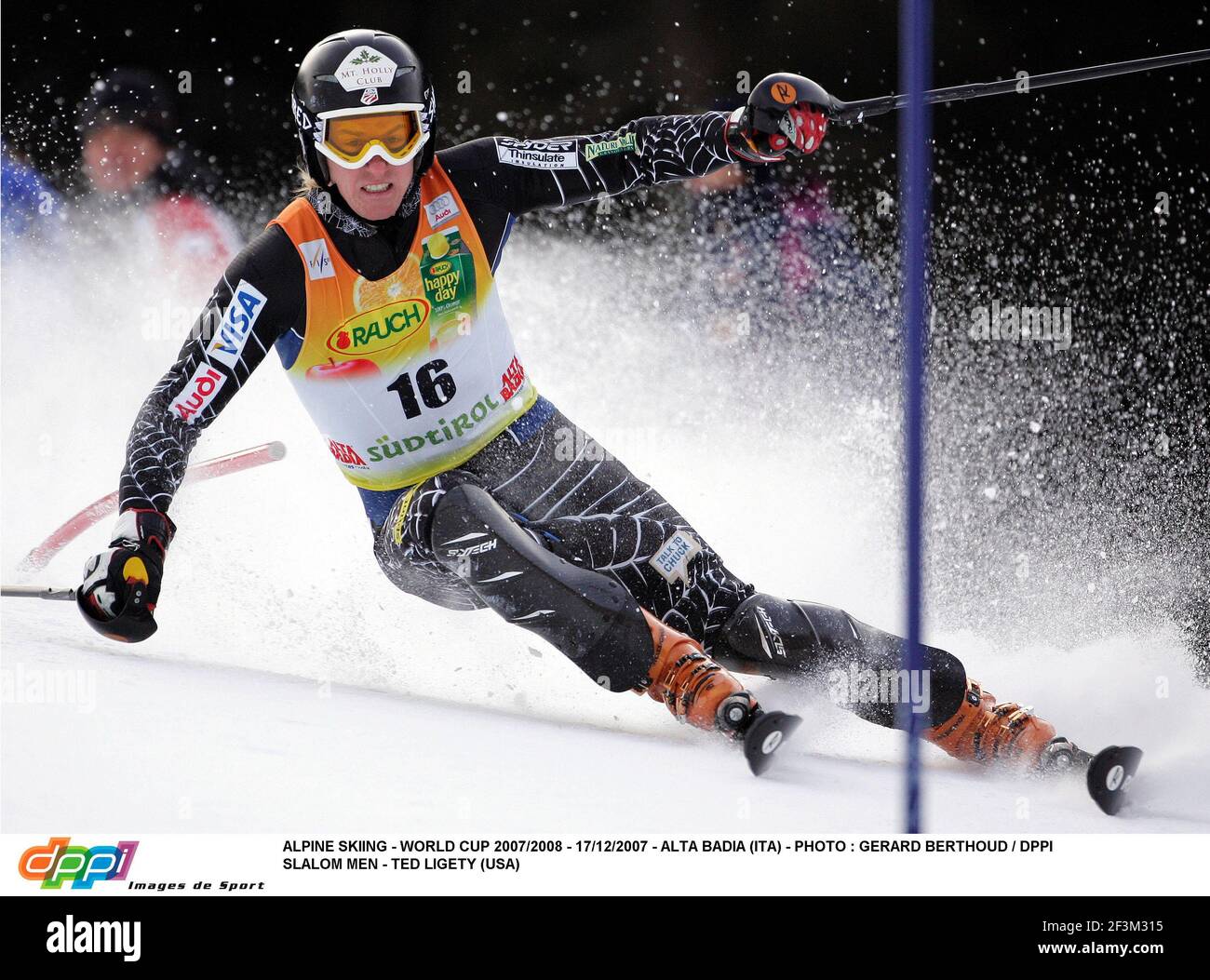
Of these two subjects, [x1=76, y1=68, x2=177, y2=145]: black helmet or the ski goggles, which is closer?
the ski goggles

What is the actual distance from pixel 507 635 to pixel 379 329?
30.2 inches

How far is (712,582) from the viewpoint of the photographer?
2.22 meters

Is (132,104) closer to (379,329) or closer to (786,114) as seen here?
(379,329)

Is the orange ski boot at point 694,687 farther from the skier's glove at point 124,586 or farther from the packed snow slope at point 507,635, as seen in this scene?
the skier's glove at point 124,586

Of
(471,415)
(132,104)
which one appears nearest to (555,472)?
(471,415)

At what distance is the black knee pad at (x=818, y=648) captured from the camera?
81.9 inches

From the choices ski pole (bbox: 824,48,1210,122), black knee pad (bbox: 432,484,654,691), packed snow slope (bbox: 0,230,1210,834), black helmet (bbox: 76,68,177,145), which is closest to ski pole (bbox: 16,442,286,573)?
packed snow slope (bbox: 0,230,1210,834)

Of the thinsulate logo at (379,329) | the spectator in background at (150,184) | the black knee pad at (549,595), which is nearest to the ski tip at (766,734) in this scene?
the black knee pad at (549,595)

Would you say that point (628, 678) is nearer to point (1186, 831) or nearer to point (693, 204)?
point (1186, 831)

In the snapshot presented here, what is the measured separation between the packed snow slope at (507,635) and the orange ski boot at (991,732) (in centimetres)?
5

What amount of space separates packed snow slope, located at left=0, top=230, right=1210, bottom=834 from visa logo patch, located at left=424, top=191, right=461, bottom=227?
0.87 metres

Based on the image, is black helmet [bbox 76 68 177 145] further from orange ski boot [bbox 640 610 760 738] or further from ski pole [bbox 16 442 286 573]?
orange ski boot [bbox 640 610 760 738]

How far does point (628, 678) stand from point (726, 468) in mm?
1312

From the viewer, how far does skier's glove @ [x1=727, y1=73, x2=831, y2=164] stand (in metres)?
2.11
